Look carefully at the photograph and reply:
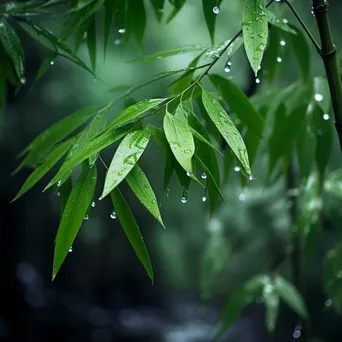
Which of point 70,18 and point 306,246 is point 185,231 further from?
point 70,18

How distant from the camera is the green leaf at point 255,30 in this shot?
0.55m

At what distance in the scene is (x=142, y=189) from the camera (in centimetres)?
52

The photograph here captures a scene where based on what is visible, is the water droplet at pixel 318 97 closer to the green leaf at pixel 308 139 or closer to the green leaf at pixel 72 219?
the green leaf at pixel 308 139

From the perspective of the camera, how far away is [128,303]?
13.8ft

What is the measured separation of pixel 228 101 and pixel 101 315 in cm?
350

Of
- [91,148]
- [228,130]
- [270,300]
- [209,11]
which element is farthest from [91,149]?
[270,300]

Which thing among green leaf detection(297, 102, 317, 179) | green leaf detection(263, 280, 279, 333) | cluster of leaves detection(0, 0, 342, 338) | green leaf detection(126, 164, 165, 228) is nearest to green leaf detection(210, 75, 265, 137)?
cluster of leaves detection(0, 0, 342, 338)

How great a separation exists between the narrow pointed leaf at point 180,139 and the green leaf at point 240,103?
0.66 ft

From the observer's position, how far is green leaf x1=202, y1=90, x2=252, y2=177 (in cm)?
53

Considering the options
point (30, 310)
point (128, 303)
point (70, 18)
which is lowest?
point (128, 303)

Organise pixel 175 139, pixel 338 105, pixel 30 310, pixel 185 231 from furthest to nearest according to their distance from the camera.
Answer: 1. pixel 185 231
2. pixel 30 310
3. pixel 338 105
4. pixel 175 139

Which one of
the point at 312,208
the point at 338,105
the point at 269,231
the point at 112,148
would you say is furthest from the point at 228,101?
the point at 112,148

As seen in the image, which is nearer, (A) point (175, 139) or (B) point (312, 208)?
(A) point (175, 139)

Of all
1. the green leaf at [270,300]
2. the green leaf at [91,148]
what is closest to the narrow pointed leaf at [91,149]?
the green leaf at [91,148]
